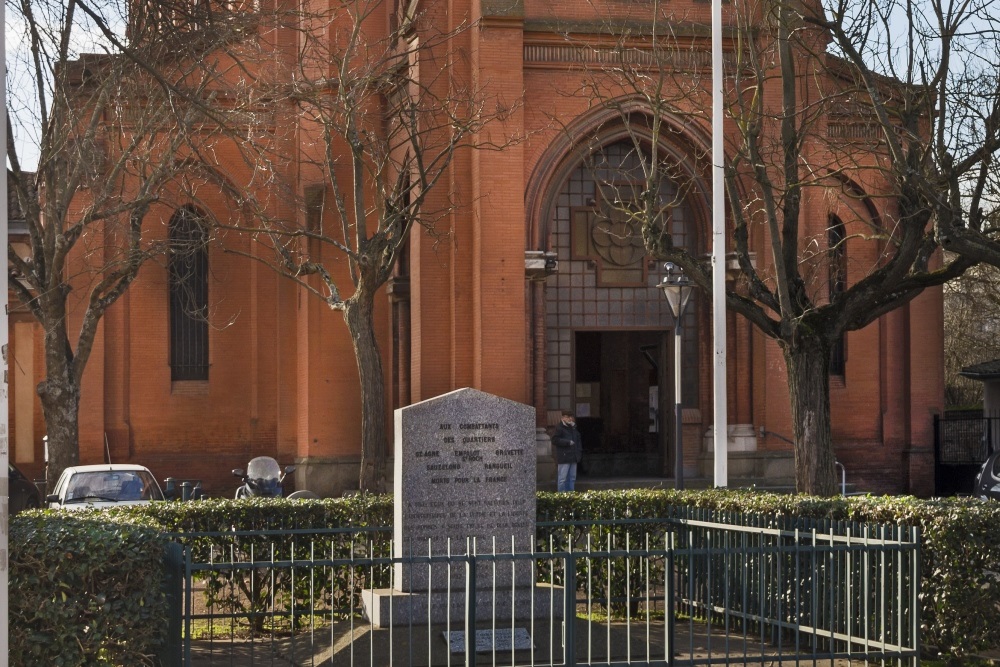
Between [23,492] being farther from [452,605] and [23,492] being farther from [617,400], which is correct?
[452,605]

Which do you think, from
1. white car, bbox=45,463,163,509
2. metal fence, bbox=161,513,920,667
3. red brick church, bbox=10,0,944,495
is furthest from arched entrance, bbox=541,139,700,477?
metal fence, bbox=161,513,920,667

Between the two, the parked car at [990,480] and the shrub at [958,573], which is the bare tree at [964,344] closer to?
the parked car at [990,480]

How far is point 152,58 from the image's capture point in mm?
15008

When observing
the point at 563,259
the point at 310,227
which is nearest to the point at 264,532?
the point at 563,259

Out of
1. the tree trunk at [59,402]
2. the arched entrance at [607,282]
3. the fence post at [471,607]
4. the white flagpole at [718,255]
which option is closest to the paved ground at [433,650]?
the fence post at [471,607]

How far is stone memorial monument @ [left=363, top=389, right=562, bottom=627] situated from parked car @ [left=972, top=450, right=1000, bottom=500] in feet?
36.0

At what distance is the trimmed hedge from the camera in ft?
25.2

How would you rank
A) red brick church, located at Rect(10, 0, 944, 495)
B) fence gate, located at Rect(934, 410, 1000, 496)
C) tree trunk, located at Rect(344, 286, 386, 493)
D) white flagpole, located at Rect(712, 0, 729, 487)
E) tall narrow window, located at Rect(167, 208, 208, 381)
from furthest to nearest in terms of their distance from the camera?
tall narrow window, located at Rect(167, 208, 208, 381) → fence gate, located at Rect(934, 410, 1000, 496) → red brick church, located at Rect(10, 0, 944, 495) → tree trunk, located at Rect(344, 286, 386, 493) → white flagpole, located at Rect(712, 0, 729, 487)

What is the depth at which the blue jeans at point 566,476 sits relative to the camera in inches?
931

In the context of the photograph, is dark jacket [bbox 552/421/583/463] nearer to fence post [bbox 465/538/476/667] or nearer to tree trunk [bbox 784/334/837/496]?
tree trunk [bbox 784/334/837/496]

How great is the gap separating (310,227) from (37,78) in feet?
35.1

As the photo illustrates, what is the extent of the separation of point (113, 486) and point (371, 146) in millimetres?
7235

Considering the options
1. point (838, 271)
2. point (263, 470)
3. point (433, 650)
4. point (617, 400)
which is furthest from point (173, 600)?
point (617, 400)

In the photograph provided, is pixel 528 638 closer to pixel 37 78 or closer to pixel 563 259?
pixel 37 78
